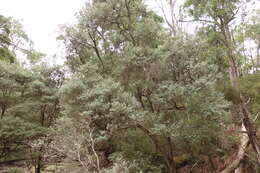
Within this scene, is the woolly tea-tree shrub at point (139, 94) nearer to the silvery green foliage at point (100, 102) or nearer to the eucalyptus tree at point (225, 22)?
the silvery green foliage at point (100, 102)

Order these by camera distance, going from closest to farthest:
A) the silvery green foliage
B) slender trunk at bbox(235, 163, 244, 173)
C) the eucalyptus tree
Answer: the eucalyptus tree, the silvery green foliage, slender trunk at bbox(235, 163, 244, 173)

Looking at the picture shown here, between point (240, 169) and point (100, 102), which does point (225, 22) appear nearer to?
point (100, 102)

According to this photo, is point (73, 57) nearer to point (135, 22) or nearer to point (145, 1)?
point (135, 22)

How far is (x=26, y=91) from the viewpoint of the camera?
28.2ft

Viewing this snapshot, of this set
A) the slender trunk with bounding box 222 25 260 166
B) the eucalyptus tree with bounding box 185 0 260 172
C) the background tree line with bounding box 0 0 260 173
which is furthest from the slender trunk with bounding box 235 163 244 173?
the slender trunk with bounding box 222 25 260 166

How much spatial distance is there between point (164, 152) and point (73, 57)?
538cm

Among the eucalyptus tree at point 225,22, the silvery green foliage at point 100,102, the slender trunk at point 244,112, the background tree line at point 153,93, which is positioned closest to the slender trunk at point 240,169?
the background tree line at point 153,93

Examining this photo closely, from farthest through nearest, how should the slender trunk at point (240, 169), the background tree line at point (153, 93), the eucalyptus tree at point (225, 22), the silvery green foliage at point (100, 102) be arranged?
the slender trunk at point (240, 169) → the silvery green foliage at point (100, 102) → the background tree line at point (153, 93) → the eucalyptus tree at point (225, 22)

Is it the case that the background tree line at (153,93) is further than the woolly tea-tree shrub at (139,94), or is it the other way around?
the woolly tea-tree shrub at (139,94)

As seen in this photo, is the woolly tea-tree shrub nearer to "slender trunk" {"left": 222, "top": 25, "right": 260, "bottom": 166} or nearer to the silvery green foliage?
the silvery green foliage

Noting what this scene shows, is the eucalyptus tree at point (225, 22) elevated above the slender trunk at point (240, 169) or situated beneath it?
elevated above

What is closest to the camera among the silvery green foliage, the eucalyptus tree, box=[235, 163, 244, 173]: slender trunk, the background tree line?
the eucalyptus tree

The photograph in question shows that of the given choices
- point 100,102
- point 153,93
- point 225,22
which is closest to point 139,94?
point 153,93

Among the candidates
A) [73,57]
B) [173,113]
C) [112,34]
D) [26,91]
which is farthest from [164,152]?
[26,91]
